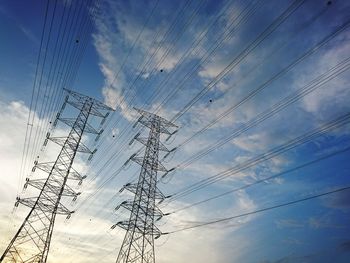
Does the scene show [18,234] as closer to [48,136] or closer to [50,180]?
[50,180]

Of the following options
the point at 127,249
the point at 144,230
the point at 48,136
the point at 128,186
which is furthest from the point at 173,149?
the point at 48,136

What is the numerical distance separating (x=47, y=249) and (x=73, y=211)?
357 centimetres

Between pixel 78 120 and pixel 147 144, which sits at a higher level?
pixel 78 120

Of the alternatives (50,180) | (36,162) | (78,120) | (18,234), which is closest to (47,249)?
(18,234)

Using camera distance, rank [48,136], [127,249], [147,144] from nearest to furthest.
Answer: [127,249], [48,136], [147,144]

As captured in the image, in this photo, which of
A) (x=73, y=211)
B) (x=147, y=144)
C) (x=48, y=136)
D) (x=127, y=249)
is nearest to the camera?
(x=127, y=249)

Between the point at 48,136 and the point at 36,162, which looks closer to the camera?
the point at 36,162

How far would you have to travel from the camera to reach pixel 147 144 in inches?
1162

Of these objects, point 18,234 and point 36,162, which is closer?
point 18,234

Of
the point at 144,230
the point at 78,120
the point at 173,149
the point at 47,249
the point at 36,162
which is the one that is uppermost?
the point at 78,120

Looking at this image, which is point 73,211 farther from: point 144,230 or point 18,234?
point 144,230

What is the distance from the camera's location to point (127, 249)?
23.7 metres

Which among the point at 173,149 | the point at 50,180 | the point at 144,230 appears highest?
the point at 173,149

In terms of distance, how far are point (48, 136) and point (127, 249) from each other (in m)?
12.7
